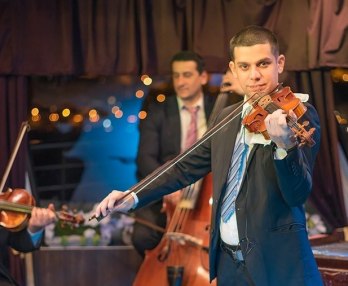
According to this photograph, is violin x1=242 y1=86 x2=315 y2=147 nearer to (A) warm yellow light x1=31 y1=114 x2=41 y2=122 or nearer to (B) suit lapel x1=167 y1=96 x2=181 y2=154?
(B) suit lapel x1=167 y1=96 x2=181 y2=154

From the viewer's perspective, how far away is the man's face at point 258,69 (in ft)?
6.98

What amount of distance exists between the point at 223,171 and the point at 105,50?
2097 millimetres

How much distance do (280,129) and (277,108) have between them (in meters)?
0.11

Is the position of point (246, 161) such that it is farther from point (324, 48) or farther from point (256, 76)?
point (324, 48)

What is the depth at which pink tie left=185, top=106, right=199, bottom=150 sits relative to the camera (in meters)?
4.06

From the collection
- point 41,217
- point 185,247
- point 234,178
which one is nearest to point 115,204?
point 234,178

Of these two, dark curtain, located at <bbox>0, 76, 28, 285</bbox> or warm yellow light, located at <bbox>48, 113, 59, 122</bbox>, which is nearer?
dark curtain, located at <bbox>0, 76, 28, 285</bbox>

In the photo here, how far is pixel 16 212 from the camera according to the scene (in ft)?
10.4

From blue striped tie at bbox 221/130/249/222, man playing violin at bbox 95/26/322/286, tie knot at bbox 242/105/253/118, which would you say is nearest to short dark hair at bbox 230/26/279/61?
man playing violin at bbox 95/26/322/286

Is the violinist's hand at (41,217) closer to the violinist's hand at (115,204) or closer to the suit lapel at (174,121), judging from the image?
the violinist's hand at (115,204)

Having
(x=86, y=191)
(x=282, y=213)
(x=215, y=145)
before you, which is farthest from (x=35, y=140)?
(x=282, y=213)

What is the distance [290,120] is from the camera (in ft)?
6.19

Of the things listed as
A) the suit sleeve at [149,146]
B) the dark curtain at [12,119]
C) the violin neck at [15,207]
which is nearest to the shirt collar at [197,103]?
the suit sleeve at [149,146]

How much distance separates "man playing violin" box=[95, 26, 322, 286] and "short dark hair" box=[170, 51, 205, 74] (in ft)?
5.60
